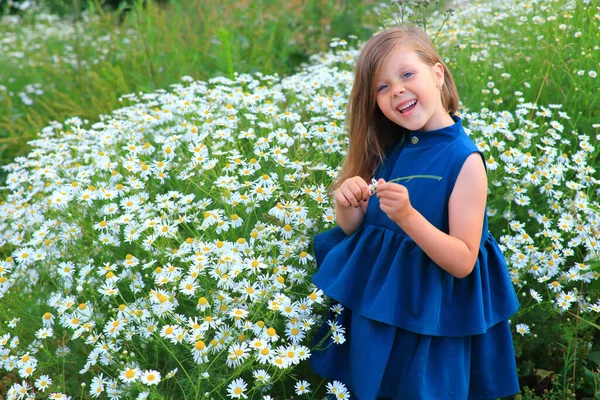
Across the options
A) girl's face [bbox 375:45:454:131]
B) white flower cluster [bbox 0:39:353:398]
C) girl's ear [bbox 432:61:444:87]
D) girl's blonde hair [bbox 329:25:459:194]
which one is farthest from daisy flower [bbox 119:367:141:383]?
girl's ear [bbox 432:61:444:87]

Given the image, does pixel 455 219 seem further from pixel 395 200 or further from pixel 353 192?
pixel 353 192

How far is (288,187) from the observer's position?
2.56 meters

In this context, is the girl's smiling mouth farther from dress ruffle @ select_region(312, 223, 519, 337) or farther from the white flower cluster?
the white flower cluster

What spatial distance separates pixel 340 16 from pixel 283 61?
1039mm

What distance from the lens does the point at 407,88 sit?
Answer: 192cm

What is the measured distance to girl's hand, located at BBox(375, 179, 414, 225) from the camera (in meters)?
1.69

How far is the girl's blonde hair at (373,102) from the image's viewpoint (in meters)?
1.98

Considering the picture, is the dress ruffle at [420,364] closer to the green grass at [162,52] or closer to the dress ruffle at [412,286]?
the dress ruffle at [412,286]

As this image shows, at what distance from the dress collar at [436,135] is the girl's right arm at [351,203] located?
9.7 inches

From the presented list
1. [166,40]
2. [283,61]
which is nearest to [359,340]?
[283,61]

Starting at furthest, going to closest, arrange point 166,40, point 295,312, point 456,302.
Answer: point 166,40
point 295,312
point 456,302

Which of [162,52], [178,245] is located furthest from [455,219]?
[162,52]

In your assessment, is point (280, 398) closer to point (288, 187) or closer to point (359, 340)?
point (359, 340)

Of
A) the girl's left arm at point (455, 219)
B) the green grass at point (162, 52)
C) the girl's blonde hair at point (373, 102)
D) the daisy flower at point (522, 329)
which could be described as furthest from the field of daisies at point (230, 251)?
the green grass at point (162, 52)
